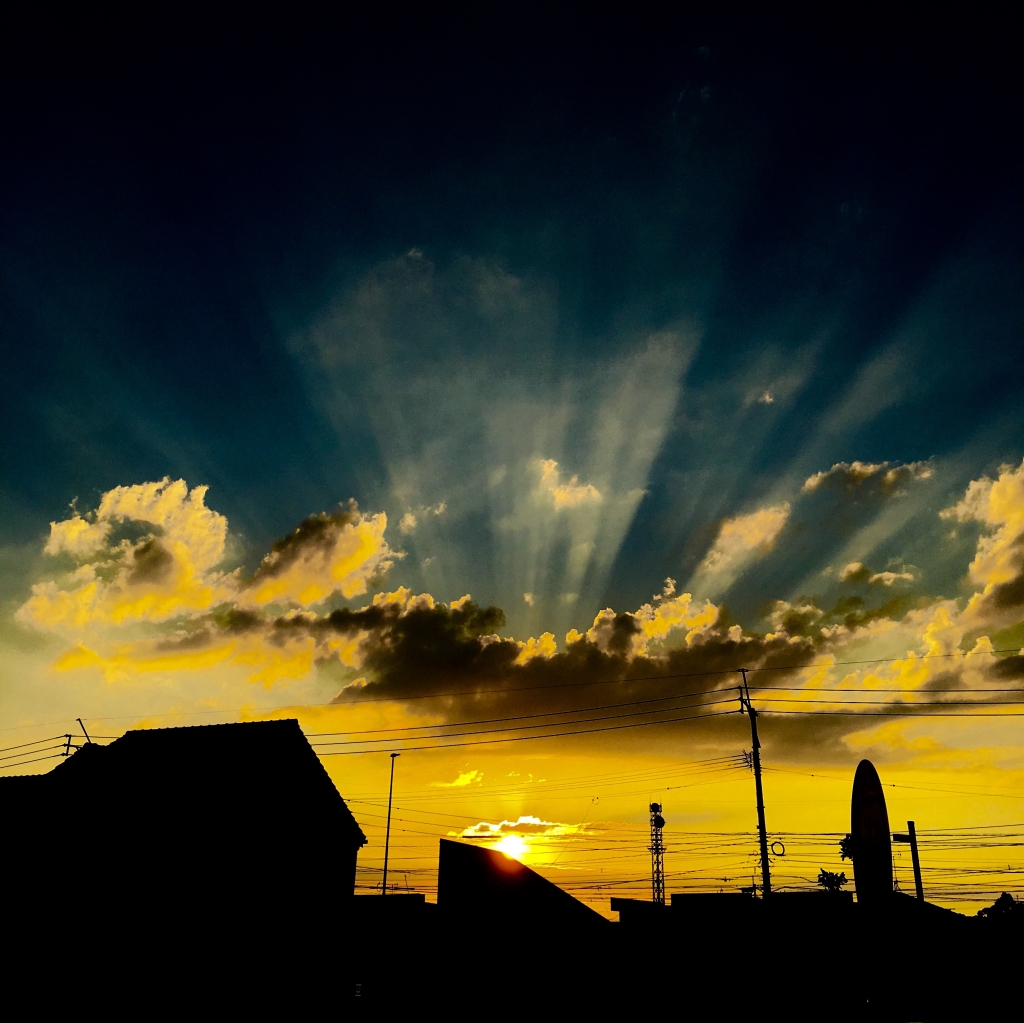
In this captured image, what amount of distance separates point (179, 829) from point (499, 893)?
26999 mm

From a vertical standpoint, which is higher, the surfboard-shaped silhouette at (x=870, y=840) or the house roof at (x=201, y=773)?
the house roof at (x=201, y=773)

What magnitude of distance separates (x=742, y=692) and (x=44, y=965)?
3586 centimetres

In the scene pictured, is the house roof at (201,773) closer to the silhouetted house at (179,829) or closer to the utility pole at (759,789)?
the silhouetted house at (179,829)

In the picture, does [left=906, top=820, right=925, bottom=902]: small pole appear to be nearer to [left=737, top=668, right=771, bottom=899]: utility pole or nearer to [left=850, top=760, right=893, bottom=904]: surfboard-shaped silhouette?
[left=737, top=668, right=771, bottom=899]: utility pole

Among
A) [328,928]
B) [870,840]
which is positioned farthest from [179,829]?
[870,840]

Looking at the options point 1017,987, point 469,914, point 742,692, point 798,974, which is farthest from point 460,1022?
point 742,692

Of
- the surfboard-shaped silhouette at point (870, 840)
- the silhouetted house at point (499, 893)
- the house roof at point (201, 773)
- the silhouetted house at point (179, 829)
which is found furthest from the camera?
the house roof at point (201, 773)

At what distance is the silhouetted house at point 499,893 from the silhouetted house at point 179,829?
25664 millimetres

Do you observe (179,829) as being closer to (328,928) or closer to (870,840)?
(328,928)

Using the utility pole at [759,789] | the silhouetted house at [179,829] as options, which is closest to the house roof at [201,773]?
the silhouetted house at [179,829]

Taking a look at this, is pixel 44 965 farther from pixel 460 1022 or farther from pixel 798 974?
pixel 798 974

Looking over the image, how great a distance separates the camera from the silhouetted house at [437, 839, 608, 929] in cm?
698

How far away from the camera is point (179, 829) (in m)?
28.0

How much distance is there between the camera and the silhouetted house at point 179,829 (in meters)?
26.5
